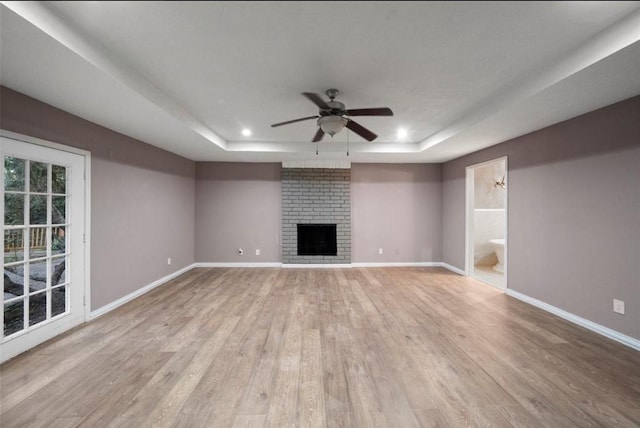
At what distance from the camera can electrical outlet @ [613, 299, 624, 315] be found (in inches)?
102

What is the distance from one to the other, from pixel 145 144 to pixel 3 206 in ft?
7.20

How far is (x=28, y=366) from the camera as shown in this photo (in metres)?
2.20

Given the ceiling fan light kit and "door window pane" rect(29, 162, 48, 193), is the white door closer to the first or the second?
"door window pane" rect(29, 162, 48, 193)

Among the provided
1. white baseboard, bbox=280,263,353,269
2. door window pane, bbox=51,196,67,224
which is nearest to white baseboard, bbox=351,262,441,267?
white baseboard, bbox=280,263,353,269

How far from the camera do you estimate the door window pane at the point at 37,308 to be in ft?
8.27

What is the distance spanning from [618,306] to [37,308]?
5720mm

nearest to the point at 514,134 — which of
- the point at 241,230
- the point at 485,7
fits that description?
the point at 485,7

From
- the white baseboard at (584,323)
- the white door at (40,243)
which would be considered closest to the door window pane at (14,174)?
the white door at (40,243)

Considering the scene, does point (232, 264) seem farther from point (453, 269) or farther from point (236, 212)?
point (453, 269)

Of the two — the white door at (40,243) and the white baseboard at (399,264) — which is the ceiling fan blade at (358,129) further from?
the white baseboard at (399,264)

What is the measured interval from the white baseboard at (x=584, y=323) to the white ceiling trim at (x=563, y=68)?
8.21 feet

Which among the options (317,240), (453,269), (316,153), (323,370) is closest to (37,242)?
(323,370)

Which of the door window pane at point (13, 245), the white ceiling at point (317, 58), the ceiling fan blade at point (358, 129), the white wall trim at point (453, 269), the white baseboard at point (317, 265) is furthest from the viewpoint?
the white baseboard at point (317, 265)

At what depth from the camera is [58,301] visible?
279 cm
